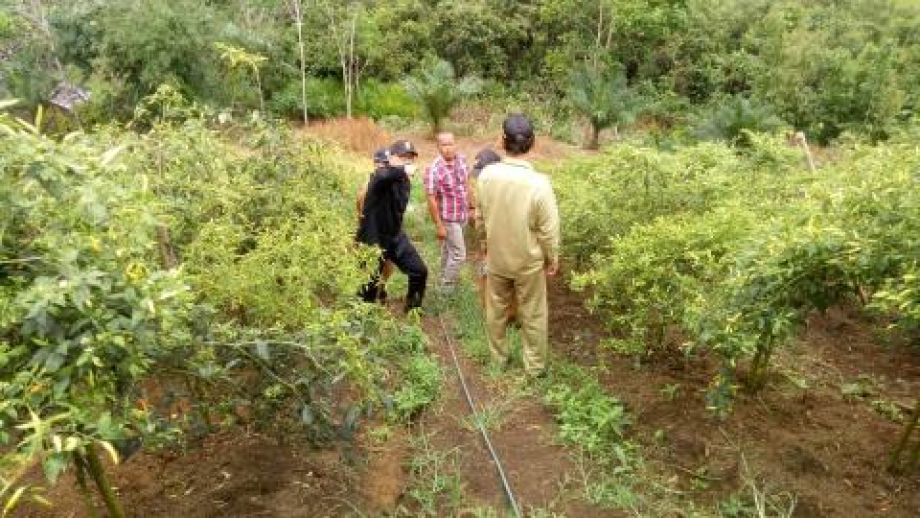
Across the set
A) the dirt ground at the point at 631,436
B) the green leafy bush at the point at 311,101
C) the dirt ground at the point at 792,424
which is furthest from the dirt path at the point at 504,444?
the green leafy bush at the point at 311,101

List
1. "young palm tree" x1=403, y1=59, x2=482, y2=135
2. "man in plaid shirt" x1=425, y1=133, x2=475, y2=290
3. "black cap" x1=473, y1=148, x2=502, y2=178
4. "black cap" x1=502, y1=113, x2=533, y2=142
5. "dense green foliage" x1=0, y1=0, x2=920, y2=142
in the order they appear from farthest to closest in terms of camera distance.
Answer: "young palm tree" x1=403, y1=59, x2=482, y2=135, "dense green foliage" x1=0, y1=0, x2=920, y2=142, "man in plaid shirt" x1=425, y1=133, x2=475, y2=290, "black cap" x1=473, y1=148, x2=502, y2=178, "black cap" x1=502, y1=113, x2=533, y2=142

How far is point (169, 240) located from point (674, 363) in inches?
133

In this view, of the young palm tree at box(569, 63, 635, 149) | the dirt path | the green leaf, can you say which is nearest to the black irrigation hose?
the dirt path

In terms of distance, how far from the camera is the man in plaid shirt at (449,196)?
6023 millimetres

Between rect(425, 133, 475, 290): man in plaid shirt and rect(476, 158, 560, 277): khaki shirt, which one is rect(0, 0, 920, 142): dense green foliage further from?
rect(476, 158, 560, 277): khaki shirt

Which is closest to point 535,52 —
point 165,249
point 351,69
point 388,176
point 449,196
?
point 351,69

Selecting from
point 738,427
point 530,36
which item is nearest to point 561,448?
point 738,427

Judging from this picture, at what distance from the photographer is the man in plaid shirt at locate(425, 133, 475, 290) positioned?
602cm

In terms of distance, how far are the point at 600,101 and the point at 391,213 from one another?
31.4ft

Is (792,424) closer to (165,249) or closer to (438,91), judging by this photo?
(165,249)

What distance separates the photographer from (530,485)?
157 inches

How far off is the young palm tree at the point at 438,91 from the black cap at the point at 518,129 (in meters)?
10.2

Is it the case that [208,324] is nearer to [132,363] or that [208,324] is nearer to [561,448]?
[132,363]

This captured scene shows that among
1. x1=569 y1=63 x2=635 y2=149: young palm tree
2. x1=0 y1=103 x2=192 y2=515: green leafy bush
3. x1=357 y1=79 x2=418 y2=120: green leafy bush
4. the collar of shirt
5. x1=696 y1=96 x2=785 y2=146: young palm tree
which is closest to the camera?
x1=0 y1=103 x2=192 y2=515: green leafy bush
